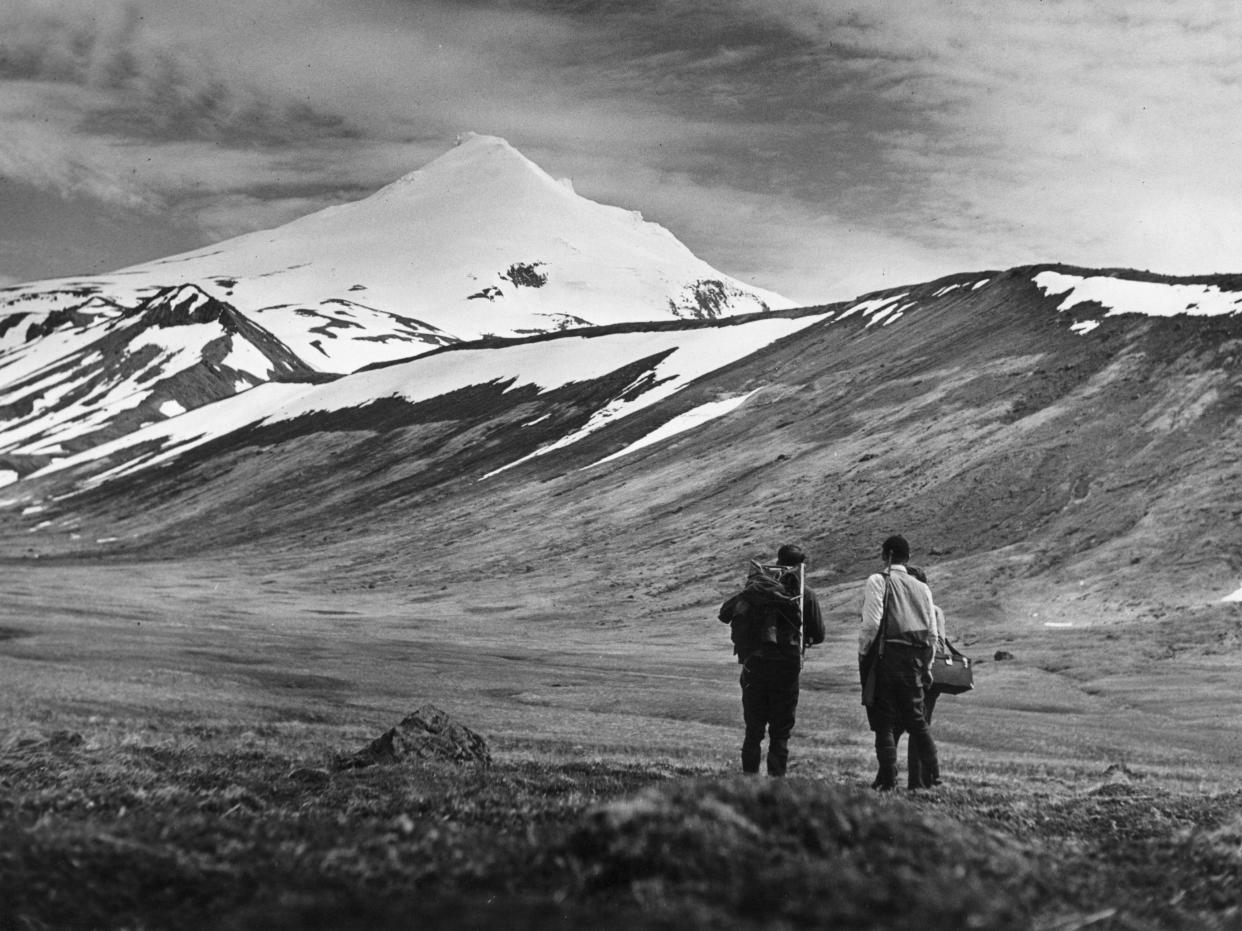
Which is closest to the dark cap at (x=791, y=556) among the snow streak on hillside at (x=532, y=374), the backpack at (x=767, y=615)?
the backpack at (x=767, y=615)

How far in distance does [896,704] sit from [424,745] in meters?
6.86

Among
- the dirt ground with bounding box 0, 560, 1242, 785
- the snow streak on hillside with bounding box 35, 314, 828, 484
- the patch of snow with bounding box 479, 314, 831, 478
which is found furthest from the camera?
the snow streak on hillside with bounding box 35, 314, 828, 484

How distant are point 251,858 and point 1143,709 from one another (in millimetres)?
33539

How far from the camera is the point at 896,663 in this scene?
619 inches

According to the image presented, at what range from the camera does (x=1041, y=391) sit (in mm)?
81875

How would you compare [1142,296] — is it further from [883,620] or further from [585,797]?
[585,797]

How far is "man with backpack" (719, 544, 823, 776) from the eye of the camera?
1627 cm

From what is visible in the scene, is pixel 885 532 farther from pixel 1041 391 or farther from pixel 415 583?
pixel 415 583

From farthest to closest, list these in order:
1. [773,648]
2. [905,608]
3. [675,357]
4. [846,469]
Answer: [675,357] < [846,469] < [773,648] < [905,608]

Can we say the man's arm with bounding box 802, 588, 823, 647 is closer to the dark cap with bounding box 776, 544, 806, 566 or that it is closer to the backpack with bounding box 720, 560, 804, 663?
the backpack with bounding box 720, 560, 804, 663

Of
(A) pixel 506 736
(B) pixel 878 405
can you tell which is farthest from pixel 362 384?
(A) pixel 506 736

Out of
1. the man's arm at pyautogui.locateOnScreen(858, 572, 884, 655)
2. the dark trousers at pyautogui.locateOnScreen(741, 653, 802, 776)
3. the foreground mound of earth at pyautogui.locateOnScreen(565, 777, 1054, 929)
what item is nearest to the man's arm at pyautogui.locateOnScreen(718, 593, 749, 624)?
the dark trousers at pyautogui.locateOnScreen(741, 653, 802, 776)

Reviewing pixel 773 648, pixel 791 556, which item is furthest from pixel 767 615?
pixel 791 556

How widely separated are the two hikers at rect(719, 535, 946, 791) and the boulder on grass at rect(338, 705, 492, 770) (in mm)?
4518
